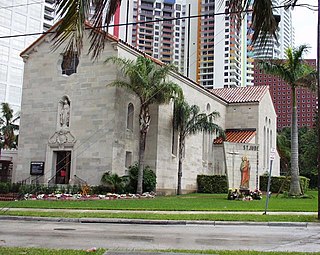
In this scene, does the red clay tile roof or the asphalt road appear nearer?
the asphalt road

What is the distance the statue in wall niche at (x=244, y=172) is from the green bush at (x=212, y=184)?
8.46 m

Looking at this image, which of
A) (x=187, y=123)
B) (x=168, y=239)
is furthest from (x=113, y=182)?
(x=168, y=239)

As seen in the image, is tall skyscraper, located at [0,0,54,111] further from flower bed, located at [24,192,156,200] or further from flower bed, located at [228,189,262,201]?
flower bed, located at [228,189,262,201]

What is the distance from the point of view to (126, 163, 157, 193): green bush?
104 feet

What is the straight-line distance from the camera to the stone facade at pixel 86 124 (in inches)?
1264

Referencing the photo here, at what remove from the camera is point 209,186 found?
40.8 metres

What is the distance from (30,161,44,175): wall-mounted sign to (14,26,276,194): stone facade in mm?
333

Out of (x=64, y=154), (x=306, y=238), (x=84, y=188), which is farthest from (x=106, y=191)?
(x=306, y=238)

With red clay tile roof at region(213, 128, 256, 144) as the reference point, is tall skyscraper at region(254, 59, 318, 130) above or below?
above

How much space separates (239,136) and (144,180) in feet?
55.2

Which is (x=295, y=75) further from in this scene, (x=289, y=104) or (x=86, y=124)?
(x=289, y=104)

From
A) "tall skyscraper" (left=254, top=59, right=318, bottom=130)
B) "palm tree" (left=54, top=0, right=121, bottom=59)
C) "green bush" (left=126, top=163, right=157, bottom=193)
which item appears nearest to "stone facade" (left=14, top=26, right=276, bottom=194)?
"green bush" (left=126, top=163, right=157, bottom=193)

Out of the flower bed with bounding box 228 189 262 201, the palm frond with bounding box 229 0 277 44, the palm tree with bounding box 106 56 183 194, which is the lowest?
the flower bed with bounding box 228 189 262 201

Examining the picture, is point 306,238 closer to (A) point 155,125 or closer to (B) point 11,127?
(A) point 155,125
